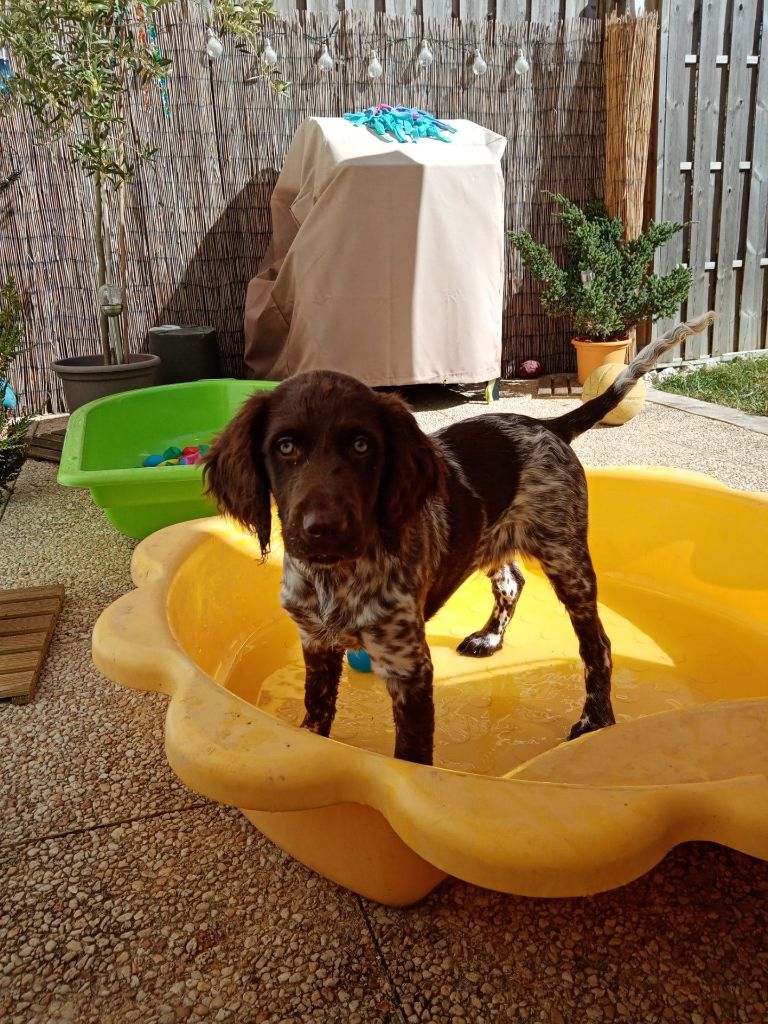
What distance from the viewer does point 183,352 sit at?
5.60 meters

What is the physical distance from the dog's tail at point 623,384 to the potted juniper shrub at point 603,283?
145 inches

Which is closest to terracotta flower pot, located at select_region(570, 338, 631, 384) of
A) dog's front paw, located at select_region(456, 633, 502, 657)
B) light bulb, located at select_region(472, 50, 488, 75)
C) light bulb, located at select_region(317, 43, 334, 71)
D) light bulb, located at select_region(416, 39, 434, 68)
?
light bulb, located at select_region(472, 50, 488, 75)

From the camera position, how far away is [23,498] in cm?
422

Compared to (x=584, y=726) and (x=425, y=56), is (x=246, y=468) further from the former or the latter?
(x=425, y=56)

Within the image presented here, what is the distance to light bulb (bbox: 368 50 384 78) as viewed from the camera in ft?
19.4

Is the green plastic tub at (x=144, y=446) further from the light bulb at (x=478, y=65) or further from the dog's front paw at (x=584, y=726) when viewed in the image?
the light bulb at (x=478, y=65)

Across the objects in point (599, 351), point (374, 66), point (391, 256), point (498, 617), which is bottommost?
point (498, 617)

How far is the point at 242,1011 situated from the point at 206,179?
19.3 ft

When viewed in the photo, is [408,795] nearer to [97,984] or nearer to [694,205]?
[97,984]

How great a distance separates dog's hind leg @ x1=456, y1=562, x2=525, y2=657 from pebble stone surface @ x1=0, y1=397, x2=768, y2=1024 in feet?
3.46

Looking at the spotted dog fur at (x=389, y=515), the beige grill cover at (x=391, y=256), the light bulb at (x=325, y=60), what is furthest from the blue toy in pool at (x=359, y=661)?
the light bulb at (x=325, y=60)

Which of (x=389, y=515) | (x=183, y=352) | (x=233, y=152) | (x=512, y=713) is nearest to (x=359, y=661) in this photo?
(x=512, y=713)

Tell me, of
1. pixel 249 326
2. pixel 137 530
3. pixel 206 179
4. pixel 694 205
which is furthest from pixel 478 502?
pixel 694 205

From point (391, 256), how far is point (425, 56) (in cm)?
204
